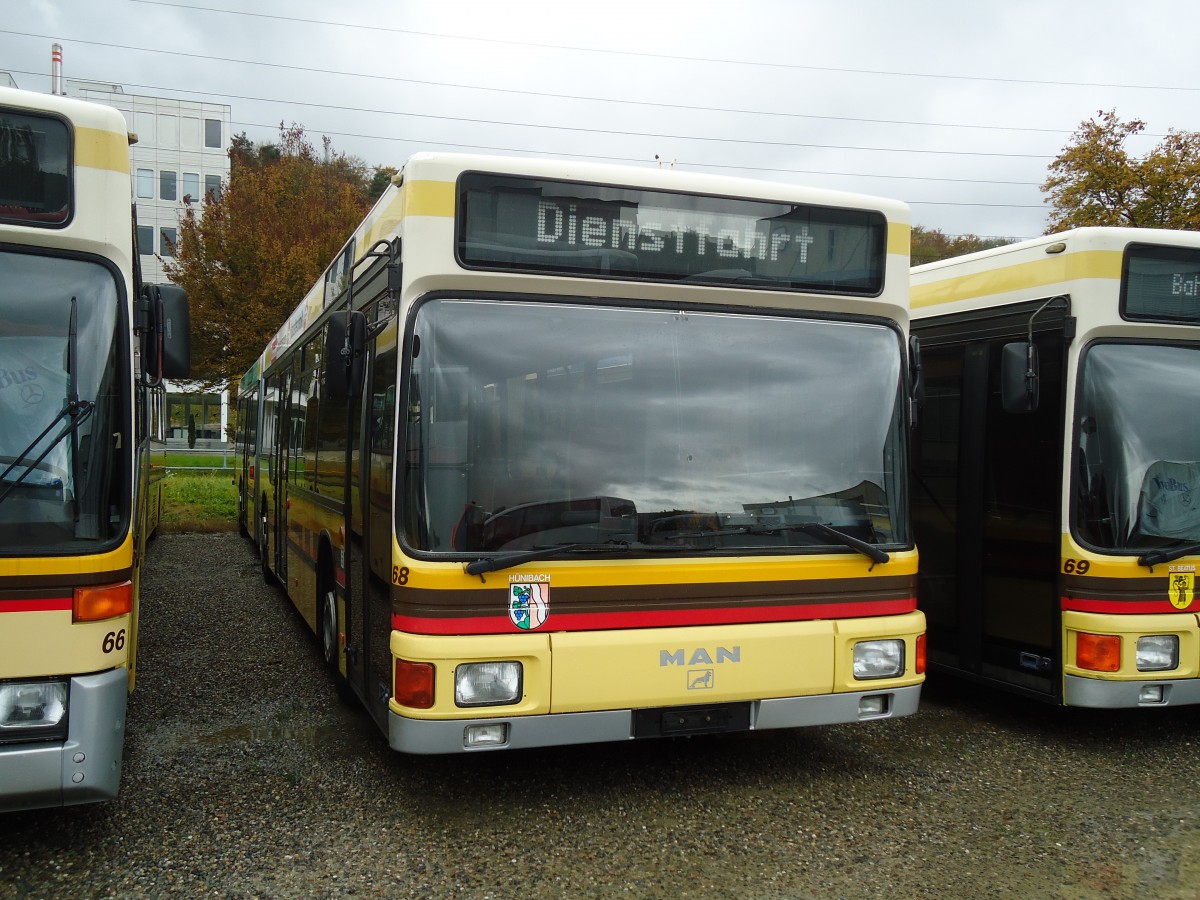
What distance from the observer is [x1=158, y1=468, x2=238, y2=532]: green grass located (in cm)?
1755

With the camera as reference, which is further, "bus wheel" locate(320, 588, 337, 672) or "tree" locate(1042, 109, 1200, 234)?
"tree" locate(1042, 109, 1200, 234)

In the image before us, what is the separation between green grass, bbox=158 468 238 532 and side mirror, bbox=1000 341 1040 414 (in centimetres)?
1470

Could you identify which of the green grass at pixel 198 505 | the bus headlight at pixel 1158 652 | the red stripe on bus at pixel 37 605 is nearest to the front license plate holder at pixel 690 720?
the red stripe on bus at pixel 37 605

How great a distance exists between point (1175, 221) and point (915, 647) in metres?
19.5

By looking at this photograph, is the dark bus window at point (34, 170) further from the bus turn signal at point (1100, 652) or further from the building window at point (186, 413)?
the building window at point (186, 413)

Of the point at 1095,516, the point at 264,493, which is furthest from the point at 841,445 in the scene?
the point at 264,493

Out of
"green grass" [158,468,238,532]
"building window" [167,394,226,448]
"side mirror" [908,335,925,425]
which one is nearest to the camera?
"side mirror" [908,335,925,425]

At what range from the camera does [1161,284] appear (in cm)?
579

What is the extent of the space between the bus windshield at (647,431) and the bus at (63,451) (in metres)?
1.13

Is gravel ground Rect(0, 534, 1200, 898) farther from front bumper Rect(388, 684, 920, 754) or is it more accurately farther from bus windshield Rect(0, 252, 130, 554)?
bus windshield Rect(0, 252, 130, 554)

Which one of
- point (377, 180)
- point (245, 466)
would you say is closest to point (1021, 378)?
point (245, 466)

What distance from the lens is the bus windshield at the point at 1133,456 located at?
5637 millimetres

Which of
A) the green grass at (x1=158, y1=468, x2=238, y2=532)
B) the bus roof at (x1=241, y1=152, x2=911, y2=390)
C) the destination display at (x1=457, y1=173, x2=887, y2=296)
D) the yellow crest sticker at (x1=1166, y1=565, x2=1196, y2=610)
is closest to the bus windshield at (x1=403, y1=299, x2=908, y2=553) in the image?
the destination display at (x1=457, y1=173, x2=887, y2=296)

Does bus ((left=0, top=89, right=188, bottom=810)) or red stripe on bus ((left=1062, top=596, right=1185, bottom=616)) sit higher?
bus ((left=0, top=89, right=188, bottom=810))
